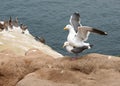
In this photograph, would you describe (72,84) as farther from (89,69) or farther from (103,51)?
(103,51)

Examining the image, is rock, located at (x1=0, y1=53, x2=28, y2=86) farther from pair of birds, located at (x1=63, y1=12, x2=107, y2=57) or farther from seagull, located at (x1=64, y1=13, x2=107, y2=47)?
seagull, located at (x1=64, y1=13, x2=107, y2=47)

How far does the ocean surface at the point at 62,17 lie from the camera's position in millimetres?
77938

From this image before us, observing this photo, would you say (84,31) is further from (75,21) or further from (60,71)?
(60,71)

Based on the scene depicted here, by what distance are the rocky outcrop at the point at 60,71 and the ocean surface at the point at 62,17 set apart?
141ft

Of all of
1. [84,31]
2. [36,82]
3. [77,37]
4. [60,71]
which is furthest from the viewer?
[77,37]

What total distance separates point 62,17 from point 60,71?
64623mm

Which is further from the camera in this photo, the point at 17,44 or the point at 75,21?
the point at 17,44

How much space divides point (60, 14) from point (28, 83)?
2683 inches

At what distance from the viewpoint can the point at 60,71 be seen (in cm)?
2694

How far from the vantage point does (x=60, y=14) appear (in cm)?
9294

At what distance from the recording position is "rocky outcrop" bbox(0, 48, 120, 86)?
25344 mm

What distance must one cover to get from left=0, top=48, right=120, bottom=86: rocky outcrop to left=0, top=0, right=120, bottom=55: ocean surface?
43.1 meters

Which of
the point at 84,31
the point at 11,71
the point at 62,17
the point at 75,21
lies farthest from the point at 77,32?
the point at 62,17

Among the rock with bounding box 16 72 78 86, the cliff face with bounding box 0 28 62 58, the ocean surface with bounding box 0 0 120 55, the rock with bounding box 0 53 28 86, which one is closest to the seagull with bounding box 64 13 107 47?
the rock with bounding box 16 72 78 86
